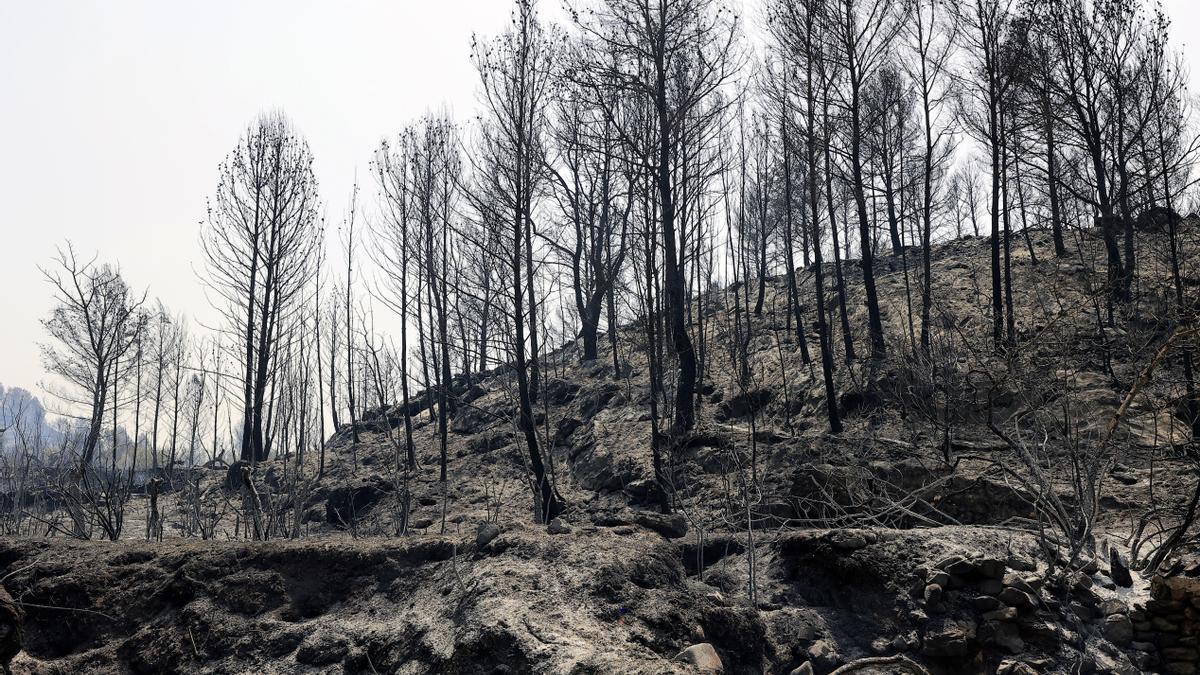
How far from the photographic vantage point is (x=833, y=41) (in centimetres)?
1752

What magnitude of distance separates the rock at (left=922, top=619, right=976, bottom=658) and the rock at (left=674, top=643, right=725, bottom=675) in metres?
1.95

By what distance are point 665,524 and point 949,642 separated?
113 inches

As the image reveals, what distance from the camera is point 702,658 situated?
201 inches

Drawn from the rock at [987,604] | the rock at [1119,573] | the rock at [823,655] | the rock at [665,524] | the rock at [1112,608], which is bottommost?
the rock at [823,655]

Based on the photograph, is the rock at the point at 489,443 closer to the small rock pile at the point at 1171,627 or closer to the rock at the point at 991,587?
the rock at the point at 991,587

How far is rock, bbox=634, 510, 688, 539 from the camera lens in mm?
8047

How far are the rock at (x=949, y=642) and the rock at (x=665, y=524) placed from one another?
2.59m

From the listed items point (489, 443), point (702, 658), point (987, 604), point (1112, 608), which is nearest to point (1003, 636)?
point (987, 604)

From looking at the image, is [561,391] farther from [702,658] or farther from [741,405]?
[702,658]

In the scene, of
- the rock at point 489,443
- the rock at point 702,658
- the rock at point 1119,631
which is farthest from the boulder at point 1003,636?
the rock at point 489,443

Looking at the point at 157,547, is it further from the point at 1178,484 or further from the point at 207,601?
the point at 1178,484

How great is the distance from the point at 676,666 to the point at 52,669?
4424 mm

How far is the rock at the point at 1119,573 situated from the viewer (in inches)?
280

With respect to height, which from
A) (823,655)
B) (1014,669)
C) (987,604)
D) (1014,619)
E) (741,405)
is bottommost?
(1014,669)
